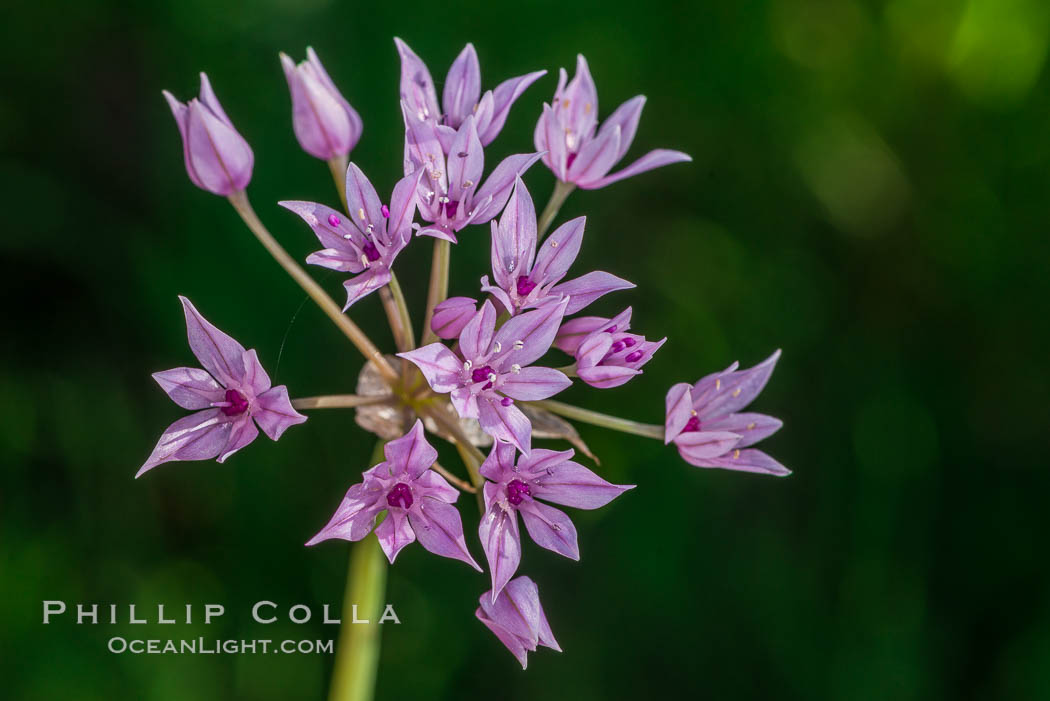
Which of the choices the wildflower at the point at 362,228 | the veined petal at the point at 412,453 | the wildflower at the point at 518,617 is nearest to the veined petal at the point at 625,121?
the wildflower at the point at 362,228

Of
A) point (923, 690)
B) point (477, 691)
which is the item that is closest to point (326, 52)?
point (477, 691)

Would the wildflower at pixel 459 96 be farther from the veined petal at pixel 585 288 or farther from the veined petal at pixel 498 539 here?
the veined petal at pixel 498 539

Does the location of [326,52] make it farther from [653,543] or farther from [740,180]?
[653,543]

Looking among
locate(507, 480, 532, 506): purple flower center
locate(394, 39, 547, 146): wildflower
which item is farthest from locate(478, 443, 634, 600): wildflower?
locate(394, 39, 547, 146): wildflower

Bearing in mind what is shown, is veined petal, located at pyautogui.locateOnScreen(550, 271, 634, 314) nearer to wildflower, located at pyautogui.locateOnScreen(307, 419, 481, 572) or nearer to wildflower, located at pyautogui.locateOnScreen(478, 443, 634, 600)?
wildflower, located at pyautogui.locateOnScreen(478, 443, 634, 600)

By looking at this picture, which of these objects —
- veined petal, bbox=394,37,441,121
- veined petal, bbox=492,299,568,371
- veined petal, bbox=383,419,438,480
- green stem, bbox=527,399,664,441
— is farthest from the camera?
veined petal, bbox=394,37,441,121

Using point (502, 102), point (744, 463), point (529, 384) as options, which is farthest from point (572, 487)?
point (502, 102)
